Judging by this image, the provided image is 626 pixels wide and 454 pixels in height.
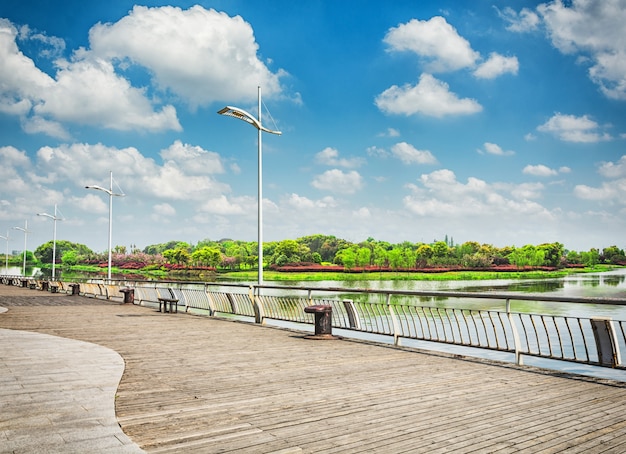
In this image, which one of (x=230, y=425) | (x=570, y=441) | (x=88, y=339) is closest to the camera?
(x=570, y=441)

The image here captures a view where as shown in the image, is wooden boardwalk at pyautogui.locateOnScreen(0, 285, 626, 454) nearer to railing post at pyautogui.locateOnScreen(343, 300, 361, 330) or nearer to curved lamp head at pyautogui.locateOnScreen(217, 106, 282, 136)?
railing post at pyautogui.locateOnScreen(343, 300, 361, 330)

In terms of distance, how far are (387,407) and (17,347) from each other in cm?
815

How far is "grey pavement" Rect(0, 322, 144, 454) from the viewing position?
4761 mm

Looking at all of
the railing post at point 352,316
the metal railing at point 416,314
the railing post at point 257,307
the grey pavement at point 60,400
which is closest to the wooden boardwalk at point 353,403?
the grey pavement at point 60,400

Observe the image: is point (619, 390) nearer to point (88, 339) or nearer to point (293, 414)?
point (293, 414)

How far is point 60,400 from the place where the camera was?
635cm

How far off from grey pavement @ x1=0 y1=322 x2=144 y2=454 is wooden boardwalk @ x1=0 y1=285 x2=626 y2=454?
0.23 metres

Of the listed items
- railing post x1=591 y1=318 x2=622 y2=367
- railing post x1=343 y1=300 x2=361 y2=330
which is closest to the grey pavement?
railing post x1=343 y1=300 x2=361 y2=330

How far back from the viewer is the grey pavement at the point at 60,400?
15.6ft

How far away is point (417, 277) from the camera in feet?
365

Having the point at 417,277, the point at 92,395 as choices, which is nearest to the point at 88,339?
the point at 92,395

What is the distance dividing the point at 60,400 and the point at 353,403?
355cm

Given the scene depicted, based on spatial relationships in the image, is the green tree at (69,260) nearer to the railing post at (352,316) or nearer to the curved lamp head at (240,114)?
the curved lamp head at (240,114)

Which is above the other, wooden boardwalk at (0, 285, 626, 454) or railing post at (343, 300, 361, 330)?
railing post at (343, 300, 361, 330)
